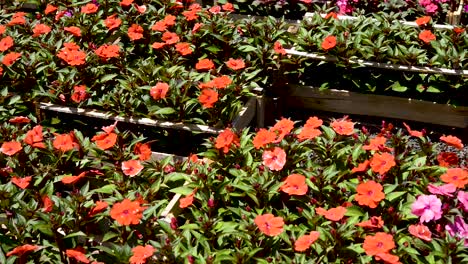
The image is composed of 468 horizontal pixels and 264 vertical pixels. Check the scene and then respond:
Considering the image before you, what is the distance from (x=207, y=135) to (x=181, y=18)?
52.1 inches

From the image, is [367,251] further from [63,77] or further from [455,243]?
[63,77]

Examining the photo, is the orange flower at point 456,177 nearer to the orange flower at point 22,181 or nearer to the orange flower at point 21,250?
the orange flower at point 21,250

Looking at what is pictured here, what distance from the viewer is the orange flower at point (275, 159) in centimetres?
323

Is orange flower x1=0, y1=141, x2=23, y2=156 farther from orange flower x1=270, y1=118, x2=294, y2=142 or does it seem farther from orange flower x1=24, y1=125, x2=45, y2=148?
orange flower x1=270, y1=118, x2=294, y2=142

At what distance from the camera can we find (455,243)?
2742mm

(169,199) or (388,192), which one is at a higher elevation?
(388,192)

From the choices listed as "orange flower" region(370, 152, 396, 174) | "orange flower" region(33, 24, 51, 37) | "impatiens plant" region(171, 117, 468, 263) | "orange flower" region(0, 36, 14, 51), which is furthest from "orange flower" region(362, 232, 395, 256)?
"orange flower" region(33, 24, 51, 37)

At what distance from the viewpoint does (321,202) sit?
10.3ft

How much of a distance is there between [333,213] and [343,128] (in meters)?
0.66

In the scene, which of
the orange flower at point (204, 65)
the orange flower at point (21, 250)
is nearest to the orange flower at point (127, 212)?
the orange flower at point (21, 250)

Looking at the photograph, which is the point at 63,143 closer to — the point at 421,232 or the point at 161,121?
the point at 161,121

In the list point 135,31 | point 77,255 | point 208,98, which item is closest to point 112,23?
point 135,31

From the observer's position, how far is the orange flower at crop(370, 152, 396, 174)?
3.12 meters

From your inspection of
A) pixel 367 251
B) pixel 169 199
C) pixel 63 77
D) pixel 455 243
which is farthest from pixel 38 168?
pixel 455 243
